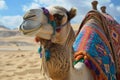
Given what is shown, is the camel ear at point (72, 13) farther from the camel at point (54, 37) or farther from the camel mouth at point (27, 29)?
the camel mouth at point (27, 29)

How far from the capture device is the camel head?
6.01 feet

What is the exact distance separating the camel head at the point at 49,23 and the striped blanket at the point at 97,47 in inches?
27.1

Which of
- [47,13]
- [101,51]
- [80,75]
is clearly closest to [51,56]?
[47,13]

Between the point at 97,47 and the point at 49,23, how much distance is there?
42.9 inches

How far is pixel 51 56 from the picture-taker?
2.05 metres

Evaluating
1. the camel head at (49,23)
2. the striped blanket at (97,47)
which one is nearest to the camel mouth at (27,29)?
the camel head at (49,23)

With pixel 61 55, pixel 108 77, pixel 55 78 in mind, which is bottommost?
pixel 108 77

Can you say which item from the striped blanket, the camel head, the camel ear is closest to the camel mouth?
the camel head

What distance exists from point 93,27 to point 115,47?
0.34 m

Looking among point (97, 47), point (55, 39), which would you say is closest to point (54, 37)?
point (55, 39)

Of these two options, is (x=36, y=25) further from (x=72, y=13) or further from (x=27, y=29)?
(x=72, y=13)

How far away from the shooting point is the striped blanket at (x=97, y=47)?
2.78 m

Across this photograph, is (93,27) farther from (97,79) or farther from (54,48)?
(54,48)

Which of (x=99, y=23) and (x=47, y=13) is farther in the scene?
(x=99, y=23)
